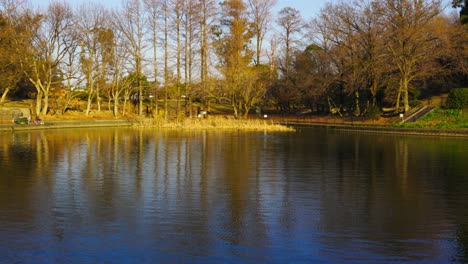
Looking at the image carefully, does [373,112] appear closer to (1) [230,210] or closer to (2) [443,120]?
(2) [443,120]

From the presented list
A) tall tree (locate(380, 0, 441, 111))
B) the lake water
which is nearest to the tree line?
tall tree (locate(380, 0, 441, 111))

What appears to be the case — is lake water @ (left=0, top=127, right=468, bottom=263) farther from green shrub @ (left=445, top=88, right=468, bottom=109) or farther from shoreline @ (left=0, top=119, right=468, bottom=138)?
green shrub @ (left=445, top=88, right=468, bottom=109)

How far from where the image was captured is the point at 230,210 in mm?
10898

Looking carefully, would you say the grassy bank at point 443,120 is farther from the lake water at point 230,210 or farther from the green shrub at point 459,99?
the lake water at point 230,210

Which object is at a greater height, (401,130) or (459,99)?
(459,99)

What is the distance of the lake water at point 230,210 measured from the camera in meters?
8.00

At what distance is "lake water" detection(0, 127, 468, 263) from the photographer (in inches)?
315

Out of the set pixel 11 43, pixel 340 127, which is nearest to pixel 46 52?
pixel 11 43

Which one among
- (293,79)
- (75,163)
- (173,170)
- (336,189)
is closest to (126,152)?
(75,163)

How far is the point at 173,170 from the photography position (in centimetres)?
1711

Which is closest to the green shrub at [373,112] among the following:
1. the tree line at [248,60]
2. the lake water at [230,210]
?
the tree line at [248,60]

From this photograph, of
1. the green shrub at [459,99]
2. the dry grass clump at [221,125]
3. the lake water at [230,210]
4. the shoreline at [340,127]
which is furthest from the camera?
the green shrub at [459,99]

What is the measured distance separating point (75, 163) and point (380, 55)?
34.5 m

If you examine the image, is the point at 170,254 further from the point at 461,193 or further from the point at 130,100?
the point at 130,100
